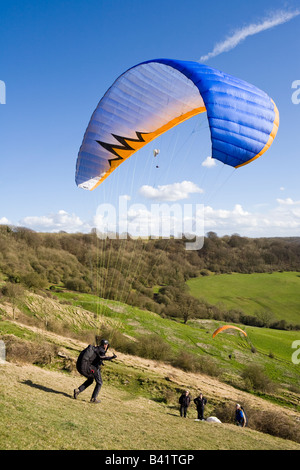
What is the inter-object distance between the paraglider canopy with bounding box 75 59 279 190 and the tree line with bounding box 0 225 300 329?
8.15 meters

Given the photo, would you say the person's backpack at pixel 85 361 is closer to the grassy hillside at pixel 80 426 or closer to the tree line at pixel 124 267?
the grassy hillside at pixel 80 426

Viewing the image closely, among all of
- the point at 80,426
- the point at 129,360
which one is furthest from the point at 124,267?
the point at 80,426

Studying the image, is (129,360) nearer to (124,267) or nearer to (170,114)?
(170,114)

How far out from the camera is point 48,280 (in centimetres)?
3862

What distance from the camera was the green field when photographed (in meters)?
56.8

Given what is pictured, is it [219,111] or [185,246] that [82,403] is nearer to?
[219,111]

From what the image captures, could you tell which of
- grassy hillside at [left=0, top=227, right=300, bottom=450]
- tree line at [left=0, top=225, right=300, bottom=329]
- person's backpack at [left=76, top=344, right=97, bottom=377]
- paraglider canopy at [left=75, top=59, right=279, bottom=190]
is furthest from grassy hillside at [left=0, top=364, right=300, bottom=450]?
tree line at [left=0, top=225, right=300, bottom=329]

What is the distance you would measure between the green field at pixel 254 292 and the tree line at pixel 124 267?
12.7 feet

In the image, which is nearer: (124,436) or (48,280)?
(124,436)

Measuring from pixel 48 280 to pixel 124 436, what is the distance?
34739 millimetres

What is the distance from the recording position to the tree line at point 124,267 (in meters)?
35.2

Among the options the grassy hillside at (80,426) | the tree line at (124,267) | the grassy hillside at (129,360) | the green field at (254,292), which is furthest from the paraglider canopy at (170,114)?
the green field at (254,292)

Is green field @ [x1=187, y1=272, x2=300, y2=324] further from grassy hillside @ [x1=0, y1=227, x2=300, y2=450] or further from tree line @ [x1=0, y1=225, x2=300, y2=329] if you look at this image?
tree line @ [x1=0, y1=225, x2=300, y2=329]
